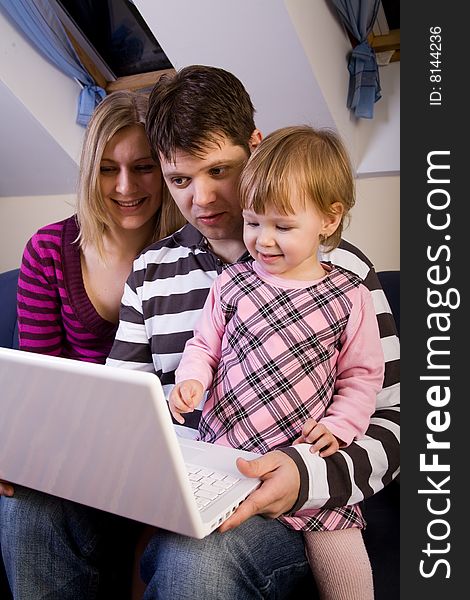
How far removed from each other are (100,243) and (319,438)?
2.51 feet

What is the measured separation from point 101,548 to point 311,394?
0.46 metres

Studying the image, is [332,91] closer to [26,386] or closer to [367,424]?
[367,424]

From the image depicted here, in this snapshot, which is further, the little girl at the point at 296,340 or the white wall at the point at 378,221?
the white wall at the point at 378,221

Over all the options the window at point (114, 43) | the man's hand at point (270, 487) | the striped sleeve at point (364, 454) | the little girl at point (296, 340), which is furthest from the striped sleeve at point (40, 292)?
the window at point (114, 43)

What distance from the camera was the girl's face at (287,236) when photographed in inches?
38.7

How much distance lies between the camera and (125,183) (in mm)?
1344

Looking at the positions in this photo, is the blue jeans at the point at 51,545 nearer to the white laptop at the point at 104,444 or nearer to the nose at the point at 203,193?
the white laptop at the point at 104,444

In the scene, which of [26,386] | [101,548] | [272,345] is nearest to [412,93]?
[272,345]

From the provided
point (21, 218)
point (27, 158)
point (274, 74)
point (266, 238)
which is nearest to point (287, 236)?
point (266, 238)

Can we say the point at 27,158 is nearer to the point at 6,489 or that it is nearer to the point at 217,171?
the point at 217,171

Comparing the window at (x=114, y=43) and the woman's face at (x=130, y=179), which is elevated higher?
the window at (x=114, y=43)

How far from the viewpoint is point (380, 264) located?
278 centimetres

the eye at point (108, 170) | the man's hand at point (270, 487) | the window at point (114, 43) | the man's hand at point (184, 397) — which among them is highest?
the window at point (114, 43)

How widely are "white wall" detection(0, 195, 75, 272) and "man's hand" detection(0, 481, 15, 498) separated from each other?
2.59 metres
